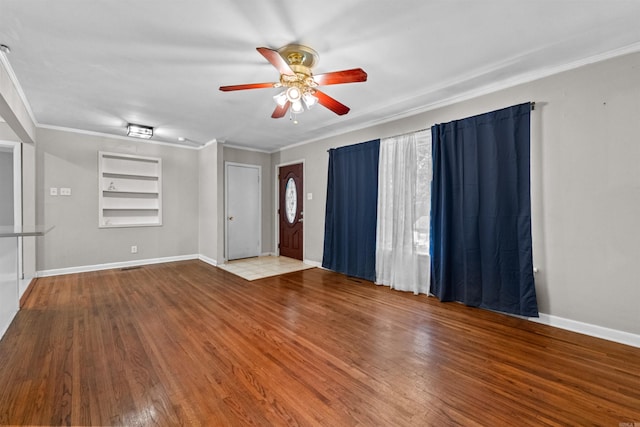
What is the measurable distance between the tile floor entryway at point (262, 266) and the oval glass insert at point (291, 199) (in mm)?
970

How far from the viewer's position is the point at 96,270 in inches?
200

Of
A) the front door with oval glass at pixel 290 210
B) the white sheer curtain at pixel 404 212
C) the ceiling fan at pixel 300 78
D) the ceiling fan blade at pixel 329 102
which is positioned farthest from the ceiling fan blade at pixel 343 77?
the front door with oval glass at pixel 290 210

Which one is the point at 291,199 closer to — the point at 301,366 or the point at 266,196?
the point at 266,196

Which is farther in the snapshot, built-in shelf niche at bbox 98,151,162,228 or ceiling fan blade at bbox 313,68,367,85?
built-in shelf niche at bbox 98,151,162,228

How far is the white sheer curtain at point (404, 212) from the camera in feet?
12.5

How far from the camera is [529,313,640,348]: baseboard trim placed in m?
2.39


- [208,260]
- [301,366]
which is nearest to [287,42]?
[301,366]

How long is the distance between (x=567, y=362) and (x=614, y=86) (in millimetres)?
2422

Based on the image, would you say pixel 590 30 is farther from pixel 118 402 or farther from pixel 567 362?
pixel 118 402

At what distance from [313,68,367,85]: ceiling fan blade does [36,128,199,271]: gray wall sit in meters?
4.78

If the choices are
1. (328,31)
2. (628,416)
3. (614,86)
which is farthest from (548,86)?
(628,416)

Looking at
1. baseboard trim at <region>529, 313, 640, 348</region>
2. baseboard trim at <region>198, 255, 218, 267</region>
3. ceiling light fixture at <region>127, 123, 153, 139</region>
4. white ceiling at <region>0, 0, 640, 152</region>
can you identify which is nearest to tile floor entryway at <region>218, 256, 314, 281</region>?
baseboard trim at <region>198, 255, 218, 267</region>

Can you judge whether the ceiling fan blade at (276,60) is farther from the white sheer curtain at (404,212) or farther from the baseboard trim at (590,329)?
the baseboard trim at (590,329)

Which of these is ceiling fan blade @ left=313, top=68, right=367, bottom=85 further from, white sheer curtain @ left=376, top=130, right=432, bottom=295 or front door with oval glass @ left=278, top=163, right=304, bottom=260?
front door with oval glass @ left=278, top=163, right=304, bottom=260
